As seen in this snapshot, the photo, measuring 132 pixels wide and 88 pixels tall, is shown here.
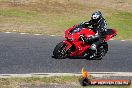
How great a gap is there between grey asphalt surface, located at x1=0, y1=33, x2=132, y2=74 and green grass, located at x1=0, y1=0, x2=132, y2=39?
2.91 m

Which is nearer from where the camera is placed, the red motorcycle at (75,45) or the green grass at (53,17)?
the red motorcycle at (75,45)

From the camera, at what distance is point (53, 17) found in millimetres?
27094

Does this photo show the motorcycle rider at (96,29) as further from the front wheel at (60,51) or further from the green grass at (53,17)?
the green grass at (53,17)

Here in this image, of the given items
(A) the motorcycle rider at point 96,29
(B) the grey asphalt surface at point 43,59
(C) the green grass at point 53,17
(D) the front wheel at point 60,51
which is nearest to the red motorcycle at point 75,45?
(D) the front wheel at point 60,51

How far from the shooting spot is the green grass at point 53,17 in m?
22.9

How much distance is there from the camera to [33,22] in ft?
81.6

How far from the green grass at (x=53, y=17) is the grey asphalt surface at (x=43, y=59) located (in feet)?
9.54

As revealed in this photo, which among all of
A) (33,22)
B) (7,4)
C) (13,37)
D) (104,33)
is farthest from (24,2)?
(104,33)

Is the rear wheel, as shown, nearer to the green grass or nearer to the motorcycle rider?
the motorcycle rider

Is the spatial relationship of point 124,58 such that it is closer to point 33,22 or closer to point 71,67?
point 71,67

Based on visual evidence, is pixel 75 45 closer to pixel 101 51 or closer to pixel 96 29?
pixel 96 29

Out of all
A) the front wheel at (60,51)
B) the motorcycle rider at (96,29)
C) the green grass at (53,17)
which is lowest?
the green grass at (53,17)

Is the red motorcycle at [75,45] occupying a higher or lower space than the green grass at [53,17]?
higher

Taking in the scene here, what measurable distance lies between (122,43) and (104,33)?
12.0 feet
